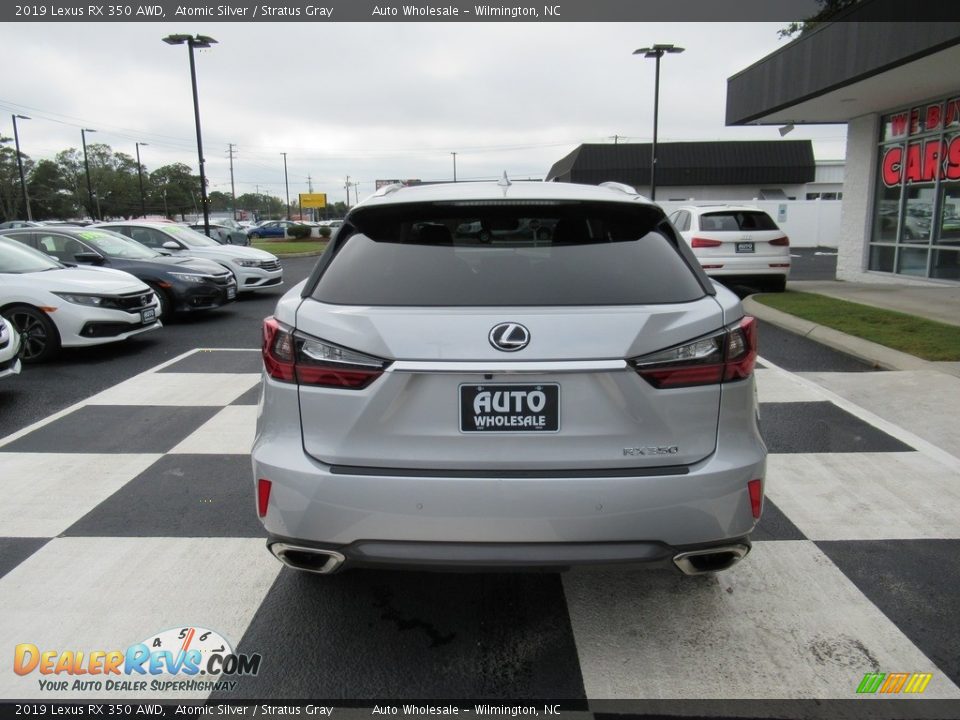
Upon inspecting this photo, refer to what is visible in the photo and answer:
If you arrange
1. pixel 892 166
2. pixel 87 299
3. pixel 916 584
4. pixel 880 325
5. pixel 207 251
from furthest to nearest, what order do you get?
1. pixel 892 166
2. pixel 207 251
3. pixel 880 325
4. pixel 87 299
5. pixel 916 584

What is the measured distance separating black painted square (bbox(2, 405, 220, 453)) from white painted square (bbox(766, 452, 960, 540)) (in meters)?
4.10

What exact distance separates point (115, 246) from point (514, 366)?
11.1 meters

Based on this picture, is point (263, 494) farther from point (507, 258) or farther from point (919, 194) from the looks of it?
point (919, 194)

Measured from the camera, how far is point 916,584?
317cm

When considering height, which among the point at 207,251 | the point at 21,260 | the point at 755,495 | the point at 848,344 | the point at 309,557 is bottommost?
the point at 848,344

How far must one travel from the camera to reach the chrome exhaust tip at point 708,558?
2.44m

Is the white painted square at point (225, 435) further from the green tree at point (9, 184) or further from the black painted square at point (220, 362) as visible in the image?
the green tree at point (9, 184)

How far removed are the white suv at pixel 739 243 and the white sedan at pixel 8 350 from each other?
992 centimetres

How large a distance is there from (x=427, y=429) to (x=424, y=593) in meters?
1.10

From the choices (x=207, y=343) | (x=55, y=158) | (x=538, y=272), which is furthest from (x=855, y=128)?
(x=55, y=158)

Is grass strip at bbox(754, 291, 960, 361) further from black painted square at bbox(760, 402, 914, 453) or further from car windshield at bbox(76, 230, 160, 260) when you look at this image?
car windshield at bbox(76, 230, 160, 260)

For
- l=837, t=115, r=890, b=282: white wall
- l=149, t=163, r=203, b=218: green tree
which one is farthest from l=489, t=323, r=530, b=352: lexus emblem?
l=149, t=163, r=203, b=218: green tree

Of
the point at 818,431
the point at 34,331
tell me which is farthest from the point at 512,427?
the point at 34,331

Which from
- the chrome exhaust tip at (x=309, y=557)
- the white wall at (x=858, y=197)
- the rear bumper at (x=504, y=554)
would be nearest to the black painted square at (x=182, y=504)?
the chrome exhaust tip at (x=309, y=557)
